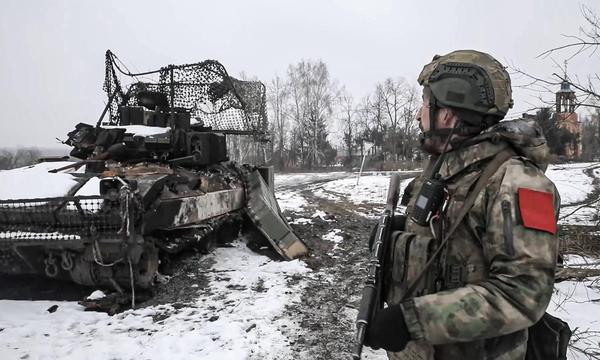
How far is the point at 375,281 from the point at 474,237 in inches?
16.6

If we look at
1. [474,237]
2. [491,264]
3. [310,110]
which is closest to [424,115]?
[474,237]

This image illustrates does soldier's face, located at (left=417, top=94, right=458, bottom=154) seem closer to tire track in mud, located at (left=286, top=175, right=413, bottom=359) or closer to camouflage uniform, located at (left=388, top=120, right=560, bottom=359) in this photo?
camouflage uniform, located at (left=388, top=120, right=560, bottom=359)

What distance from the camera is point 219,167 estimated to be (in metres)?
8.20

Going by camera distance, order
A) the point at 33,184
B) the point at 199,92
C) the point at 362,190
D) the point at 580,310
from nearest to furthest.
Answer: the point at 580,310
the point at 33,184
the point at 199,92
the point at 362,190

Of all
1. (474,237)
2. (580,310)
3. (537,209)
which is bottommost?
(580,310)

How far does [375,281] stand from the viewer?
1780 mm

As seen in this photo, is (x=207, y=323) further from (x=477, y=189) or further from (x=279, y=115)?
(x=279, y=115)

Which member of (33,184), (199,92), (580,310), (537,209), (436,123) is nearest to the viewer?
(537,209)

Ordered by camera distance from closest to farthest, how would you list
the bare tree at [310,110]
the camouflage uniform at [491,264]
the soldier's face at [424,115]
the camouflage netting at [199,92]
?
the camouflage uniform at [491,264]
the soldier's face at [424,115]
the camouflage netting at [199,92]
the bare tree at [310,110]

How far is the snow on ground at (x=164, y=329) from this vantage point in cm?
390

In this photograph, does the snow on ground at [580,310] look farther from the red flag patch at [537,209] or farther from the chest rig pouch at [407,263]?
the red flag patch at [537,209]

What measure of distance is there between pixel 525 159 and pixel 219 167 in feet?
23.0

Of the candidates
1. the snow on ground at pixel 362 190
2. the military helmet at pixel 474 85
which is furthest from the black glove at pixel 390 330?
the snow on ground at pixel 362 190

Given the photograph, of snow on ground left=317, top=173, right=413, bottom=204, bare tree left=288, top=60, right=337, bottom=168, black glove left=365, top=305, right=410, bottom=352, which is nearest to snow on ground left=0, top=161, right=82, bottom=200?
black glove left=365, top=305, right=410, bottom=352
